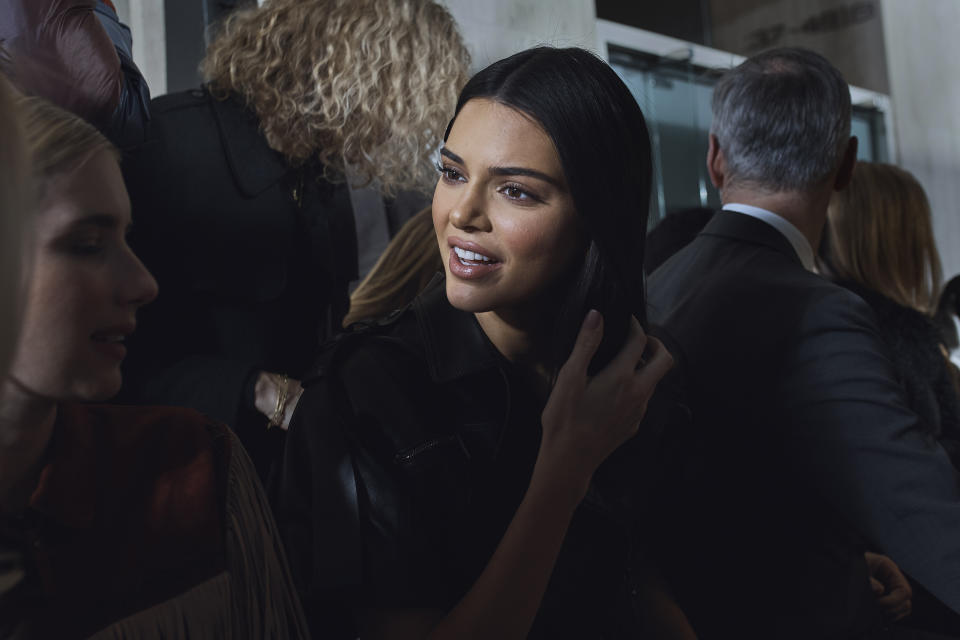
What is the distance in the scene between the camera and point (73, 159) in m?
0.70

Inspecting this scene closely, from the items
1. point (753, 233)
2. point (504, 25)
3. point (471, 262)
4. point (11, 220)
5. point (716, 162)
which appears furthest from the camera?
point (504, 25)

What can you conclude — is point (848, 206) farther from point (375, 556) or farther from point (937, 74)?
point (937, 74)

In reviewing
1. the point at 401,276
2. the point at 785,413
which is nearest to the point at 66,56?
the point at 401,276

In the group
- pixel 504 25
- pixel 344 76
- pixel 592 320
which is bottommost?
pixel 592 320

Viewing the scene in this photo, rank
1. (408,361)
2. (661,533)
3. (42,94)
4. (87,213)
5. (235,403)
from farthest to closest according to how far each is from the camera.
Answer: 1. (661,533)
2. (235,403)
3. (408,361)
4. (42,94)
5. (87,213)

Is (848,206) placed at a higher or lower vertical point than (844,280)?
higher

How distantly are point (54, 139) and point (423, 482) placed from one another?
50 centimetres

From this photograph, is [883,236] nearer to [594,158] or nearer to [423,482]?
[594,158]

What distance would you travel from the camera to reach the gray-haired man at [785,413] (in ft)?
3.90

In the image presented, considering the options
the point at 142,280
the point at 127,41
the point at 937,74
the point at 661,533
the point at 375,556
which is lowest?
the point at 661,533

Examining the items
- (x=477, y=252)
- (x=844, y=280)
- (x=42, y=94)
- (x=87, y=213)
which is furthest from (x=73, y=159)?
(x=844, y=280)

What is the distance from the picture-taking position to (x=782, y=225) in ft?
4.86

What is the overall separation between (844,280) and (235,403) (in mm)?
1661

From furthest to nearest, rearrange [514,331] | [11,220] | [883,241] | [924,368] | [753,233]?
[883,241]
[924,368]
[753,233]
[514,331]
[11,220]
